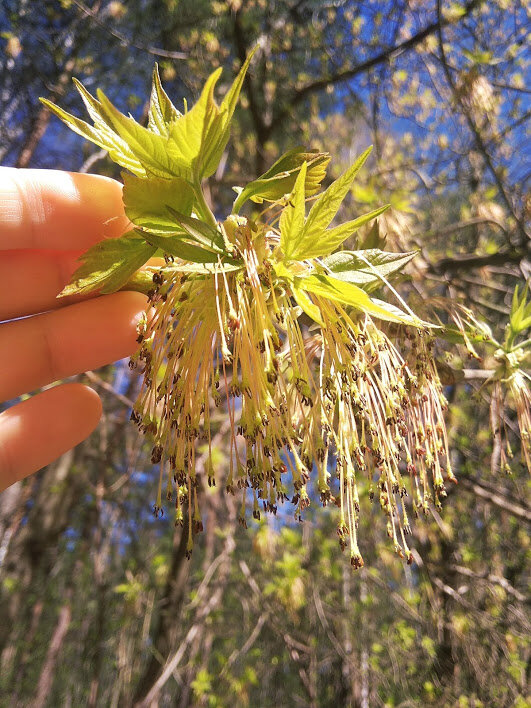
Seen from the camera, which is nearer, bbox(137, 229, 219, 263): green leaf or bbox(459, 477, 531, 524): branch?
bbox(137, 229, 219, 263): green leaf

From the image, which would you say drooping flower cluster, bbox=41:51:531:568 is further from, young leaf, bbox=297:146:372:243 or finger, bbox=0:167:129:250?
finger, bbox=0:167:129:250

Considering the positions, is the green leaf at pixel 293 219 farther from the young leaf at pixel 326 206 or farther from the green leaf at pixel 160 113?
the green leaf at pixel 160 113

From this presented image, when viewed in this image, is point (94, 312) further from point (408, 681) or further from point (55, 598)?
point (55, 598)

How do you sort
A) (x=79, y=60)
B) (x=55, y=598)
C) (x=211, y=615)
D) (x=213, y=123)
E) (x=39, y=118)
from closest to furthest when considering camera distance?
(x=213, y=123)
(x=211, y=615)
(x=39, y=118)
(x=79, y=60)
(x=55, y=598)

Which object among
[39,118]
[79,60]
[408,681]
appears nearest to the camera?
[408,681]

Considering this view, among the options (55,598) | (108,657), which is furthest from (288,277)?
(55,598)

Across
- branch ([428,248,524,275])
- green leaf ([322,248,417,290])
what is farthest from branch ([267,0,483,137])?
green leaf ([322,248,417,290])

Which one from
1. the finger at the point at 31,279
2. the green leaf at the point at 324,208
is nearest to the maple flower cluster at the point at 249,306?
the green leaf at the point at 324,208

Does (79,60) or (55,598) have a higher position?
(79,60)
